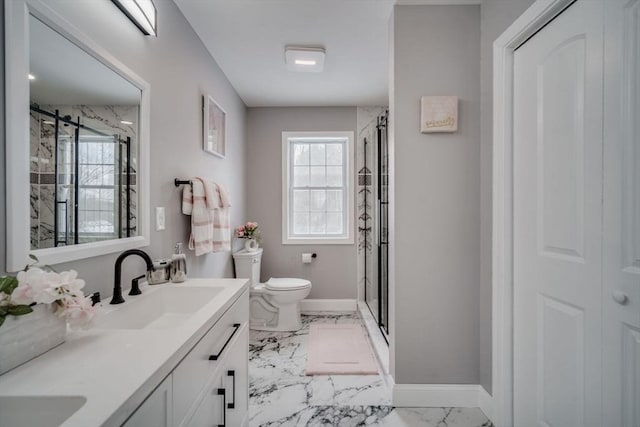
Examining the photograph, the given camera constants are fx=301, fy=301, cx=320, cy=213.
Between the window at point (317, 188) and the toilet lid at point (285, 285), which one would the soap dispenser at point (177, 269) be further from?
the window at point (317, 188)

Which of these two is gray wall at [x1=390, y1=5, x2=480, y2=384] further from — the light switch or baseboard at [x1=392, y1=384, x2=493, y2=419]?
the light switch

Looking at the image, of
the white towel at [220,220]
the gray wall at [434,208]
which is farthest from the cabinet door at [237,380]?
the gray wall at [434,208]

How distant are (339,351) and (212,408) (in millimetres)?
1631

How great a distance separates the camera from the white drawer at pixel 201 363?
795 millimetres

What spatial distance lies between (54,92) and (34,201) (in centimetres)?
36

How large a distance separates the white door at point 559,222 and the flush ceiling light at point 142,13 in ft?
5.95

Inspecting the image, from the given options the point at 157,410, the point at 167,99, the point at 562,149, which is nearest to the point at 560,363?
the point at 562,149

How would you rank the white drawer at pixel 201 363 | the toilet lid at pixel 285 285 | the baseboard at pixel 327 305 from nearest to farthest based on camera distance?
the white drawer at pixel 201 363, the toilet lid at pixel 285 285, the baseboard at pixel 327 305

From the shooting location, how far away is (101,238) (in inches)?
46.3

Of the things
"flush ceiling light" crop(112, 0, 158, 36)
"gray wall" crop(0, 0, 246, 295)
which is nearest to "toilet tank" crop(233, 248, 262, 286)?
"gray wall" crop(0, 0, 246, 295)

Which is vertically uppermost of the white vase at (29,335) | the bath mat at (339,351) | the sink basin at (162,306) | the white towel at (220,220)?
the white towel at (220,220)

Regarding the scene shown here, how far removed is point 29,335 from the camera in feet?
2.32

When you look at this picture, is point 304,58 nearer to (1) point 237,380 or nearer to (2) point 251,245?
(2) point 251,245

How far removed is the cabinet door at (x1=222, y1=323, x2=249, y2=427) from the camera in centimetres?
123
